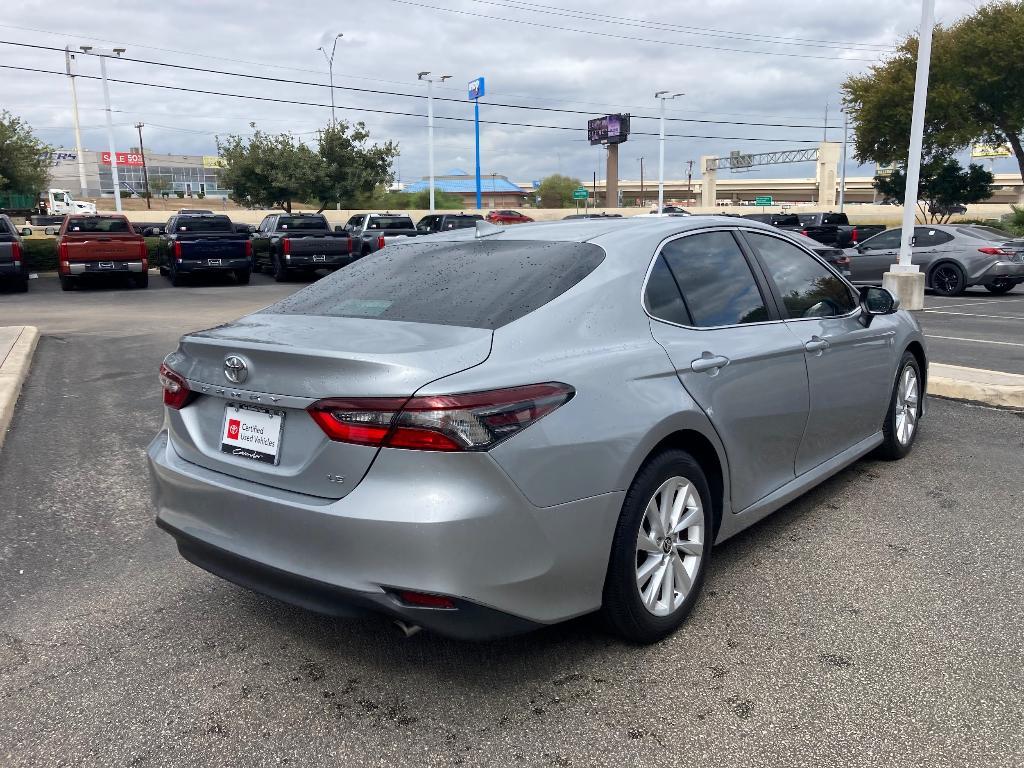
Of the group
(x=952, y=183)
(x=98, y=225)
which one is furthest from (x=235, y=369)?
(x=952, y=183)

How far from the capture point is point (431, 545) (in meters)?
2.55

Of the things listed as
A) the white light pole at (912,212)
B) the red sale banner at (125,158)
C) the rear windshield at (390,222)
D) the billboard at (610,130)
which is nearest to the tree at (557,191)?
the billboard at (610,130)

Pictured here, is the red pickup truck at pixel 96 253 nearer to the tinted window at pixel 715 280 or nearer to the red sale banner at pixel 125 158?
the tinted window at pixel 715 280

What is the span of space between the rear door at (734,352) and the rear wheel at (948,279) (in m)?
15.8

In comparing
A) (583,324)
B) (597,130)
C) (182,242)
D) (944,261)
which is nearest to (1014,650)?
(583,324)

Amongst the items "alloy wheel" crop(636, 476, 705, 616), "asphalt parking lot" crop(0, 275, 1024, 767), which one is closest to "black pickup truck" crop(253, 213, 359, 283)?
"asphalt parking lot" crop(0, 275, 1024, 767)

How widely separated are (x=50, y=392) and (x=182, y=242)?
42.9ft

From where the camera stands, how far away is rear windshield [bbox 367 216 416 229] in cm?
2627

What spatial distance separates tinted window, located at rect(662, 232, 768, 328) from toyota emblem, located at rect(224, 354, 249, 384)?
71.6 inches

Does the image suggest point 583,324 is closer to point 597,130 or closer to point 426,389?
point 426,389

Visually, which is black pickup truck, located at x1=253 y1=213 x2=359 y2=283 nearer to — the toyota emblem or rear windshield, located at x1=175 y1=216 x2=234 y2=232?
rear windshield, located at x1=175 y1=216 x2=234 y2=232

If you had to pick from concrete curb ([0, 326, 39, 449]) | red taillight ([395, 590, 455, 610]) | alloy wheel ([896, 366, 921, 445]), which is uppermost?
red taillight ([395, 590, 455, 610])

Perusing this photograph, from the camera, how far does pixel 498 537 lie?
2613 mm

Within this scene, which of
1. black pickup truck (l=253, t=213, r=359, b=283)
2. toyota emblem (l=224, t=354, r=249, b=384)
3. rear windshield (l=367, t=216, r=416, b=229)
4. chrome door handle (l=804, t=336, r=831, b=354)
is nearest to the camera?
toyota emblem (l=224, t=354, r=249, b=384)
